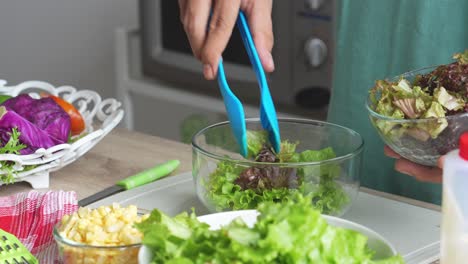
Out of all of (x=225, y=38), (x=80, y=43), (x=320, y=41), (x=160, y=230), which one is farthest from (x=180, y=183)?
(x=80, y=43)

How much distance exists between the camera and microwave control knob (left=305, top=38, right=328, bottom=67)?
2314 mm

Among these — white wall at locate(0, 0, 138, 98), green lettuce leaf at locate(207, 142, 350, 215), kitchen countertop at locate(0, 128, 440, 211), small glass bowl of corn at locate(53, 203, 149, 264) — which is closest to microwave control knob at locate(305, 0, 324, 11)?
kitchen countertop at locate(0, 128, 440, 211)

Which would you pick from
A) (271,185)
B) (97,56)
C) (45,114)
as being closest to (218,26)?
(271,185)

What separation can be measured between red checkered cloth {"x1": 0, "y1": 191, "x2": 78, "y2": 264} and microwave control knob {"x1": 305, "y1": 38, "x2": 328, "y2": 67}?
1192 millimetres

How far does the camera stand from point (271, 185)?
1130mm

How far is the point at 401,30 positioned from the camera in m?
1.41

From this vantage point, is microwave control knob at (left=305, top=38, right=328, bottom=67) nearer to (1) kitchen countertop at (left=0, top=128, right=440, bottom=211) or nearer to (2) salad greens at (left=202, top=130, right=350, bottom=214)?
(1) kitchen countertop at (left=0, top=128, right=440, bottom=211)

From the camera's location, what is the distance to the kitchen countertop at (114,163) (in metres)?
1.37

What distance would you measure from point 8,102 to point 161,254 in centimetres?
70

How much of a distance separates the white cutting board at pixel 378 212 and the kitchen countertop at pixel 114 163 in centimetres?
4

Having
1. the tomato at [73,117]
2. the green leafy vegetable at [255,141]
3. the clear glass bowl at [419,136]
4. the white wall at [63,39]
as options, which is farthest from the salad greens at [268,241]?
the white wall at [63,39]

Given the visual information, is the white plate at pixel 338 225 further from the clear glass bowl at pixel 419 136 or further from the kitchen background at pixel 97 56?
the kitchen background at pixel 97 56

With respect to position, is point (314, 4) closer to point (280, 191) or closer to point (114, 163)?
point (114, 163)

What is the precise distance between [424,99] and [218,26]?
31 centimetres
